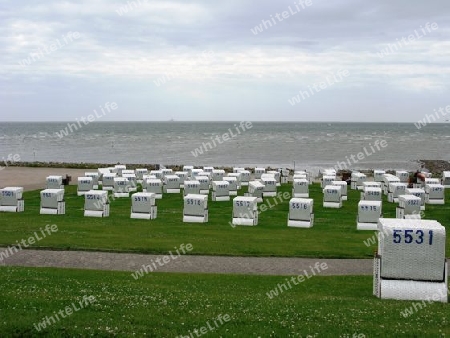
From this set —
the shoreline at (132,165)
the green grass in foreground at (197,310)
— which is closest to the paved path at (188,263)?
the green grass in foreground at (197,310)

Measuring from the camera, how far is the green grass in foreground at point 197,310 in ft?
38.0

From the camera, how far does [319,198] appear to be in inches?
1690

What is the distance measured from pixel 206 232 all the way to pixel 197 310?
15.0 metres

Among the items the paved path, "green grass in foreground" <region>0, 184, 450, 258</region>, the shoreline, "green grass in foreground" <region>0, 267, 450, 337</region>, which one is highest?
the shoreline

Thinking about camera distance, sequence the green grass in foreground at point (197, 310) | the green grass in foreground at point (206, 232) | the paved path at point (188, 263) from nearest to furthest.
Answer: the green grass in foreground at point (197, 310) → the paved path at point (188, 263) → the green grass in foreground at point (206, 232)

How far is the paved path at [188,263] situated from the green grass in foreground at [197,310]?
2.67 m

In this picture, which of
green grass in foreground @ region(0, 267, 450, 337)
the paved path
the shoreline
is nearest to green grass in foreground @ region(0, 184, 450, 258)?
the paved path

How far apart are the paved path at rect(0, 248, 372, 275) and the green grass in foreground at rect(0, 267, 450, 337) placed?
2673mm

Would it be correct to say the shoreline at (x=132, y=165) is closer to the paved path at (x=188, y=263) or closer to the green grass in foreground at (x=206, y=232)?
the green grass in foreground at (x=206, y=232)

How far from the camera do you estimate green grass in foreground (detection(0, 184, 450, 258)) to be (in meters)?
23.5

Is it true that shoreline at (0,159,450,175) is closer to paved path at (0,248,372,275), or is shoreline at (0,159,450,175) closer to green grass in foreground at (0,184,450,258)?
green grass in foreground at (0,184,450,258)

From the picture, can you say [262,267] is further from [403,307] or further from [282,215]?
[282,215]

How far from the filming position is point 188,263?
69.3 feet

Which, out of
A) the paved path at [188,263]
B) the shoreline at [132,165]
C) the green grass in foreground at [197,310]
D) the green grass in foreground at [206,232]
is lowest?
the paved path at [188,263]
